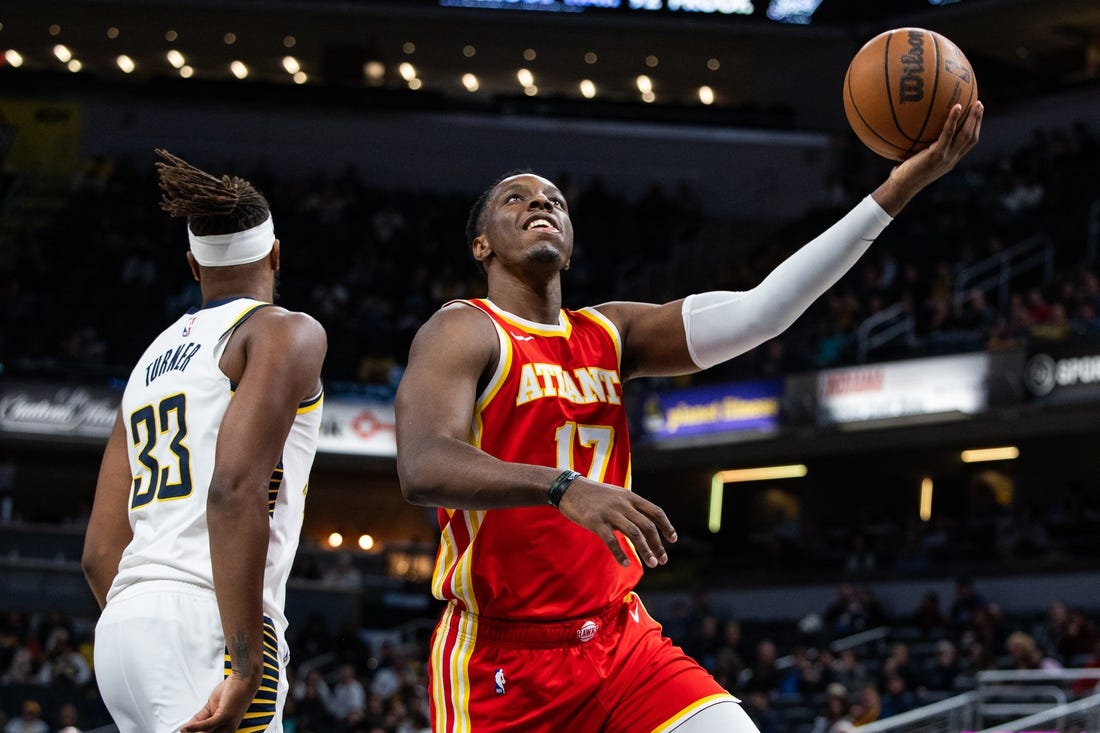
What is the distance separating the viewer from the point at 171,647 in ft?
11.3

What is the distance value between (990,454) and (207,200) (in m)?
21.7

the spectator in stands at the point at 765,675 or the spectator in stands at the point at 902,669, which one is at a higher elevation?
the spectator in stands at the point at 902,669

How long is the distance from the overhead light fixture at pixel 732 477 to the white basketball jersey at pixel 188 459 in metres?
23.5

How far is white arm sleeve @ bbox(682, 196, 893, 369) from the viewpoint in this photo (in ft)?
13.5

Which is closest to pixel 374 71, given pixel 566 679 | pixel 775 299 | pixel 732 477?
pixel 732 477

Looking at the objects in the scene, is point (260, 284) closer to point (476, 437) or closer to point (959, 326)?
point (476, 437)

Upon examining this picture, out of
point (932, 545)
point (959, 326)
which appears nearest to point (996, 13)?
point (959, 326)

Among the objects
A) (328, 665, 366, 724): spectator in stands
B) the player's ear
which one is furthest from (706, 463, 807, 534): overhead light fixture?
the player's ear

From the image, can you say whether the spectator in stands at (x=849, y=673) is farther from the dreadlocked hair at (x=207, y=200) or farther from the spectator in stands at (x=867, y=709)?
the dreadlocked hair at (x=207, y=200)

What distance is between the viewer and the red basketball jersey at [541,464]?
13.1ft

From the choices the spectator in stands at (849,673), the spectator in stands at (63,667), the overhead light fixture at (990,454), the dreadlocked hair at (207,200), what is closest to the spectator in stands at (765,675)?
the spectator in stands at (849,673)

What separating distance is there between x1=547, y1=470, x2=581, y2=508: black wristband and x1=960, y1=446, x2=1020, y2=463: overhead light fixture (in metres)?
21.1

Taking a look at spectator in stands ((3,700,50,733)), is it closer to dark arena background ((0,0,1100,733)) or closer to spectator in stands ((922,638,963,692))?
dark arena background ((0,0,1100,733))

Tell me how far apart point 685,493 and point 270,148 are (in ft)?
36.7
